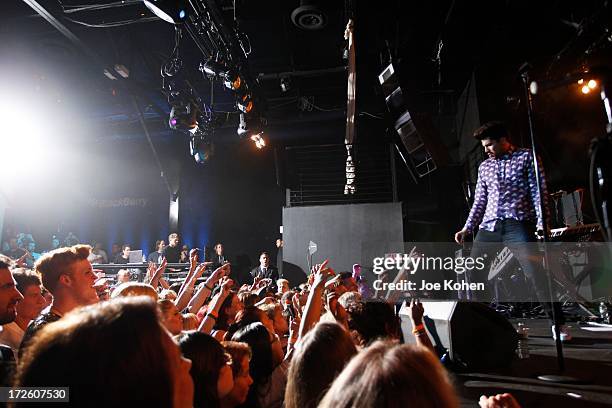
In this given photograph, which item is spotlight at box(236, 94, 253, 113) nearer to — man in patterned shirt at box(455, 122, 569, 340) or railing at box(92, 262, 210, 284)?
railing at box(92, 262, 210, 284)

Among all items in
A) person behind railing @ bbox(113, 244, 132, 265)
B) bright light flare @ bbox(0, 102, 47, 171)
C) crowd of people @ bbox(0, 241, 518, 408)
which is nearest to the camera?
crowd of people @ bbox(0, 241, 518, 408)

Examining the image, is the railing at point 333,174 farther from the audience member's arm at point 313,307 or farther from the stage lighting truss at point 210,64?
the audience member's arm at point 313,307

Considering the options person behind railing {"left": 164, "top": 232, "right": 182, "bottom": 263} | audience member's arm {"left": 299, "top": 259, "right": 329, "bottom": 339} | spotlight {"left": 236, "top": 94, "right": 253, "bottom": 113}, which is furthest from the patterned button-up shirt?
person behind railing {"left": 164, "top": 232, "right": 182, "bottom": 263}

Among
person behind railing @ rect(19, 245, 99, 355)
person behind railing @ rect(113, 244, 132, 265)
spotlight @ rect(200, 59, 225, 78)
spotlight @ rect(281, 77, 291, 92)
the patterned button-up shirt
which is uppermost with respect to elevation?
spotlight @ rect(281, 77, 291, 92)

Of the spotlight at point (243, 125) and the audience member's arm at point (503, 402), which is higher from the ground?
the spotlight at point (243, 125)

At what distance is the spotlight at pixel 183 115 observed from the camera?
771cm

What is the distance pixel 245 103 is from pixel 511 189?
5.63 m

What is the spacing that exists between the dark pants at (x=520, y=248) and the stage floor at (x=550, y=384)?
295 millimetres

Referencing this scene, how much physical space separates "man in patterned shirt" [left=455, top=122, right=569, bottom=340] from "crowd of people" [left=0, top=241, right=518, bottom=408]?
1.37m

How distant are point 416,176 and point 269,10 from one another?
5.29 meters

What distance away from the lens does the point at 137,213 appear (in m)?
12.3

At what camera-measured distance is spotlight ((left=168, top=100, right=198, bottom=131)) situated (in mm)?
7711

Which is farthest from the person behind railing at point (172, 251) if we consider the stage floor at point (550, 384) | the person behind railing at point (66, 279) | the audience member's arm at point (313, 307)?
the stage floor at point (550, 384)

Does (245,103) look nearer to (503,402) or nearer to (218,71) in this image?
(218,71)
